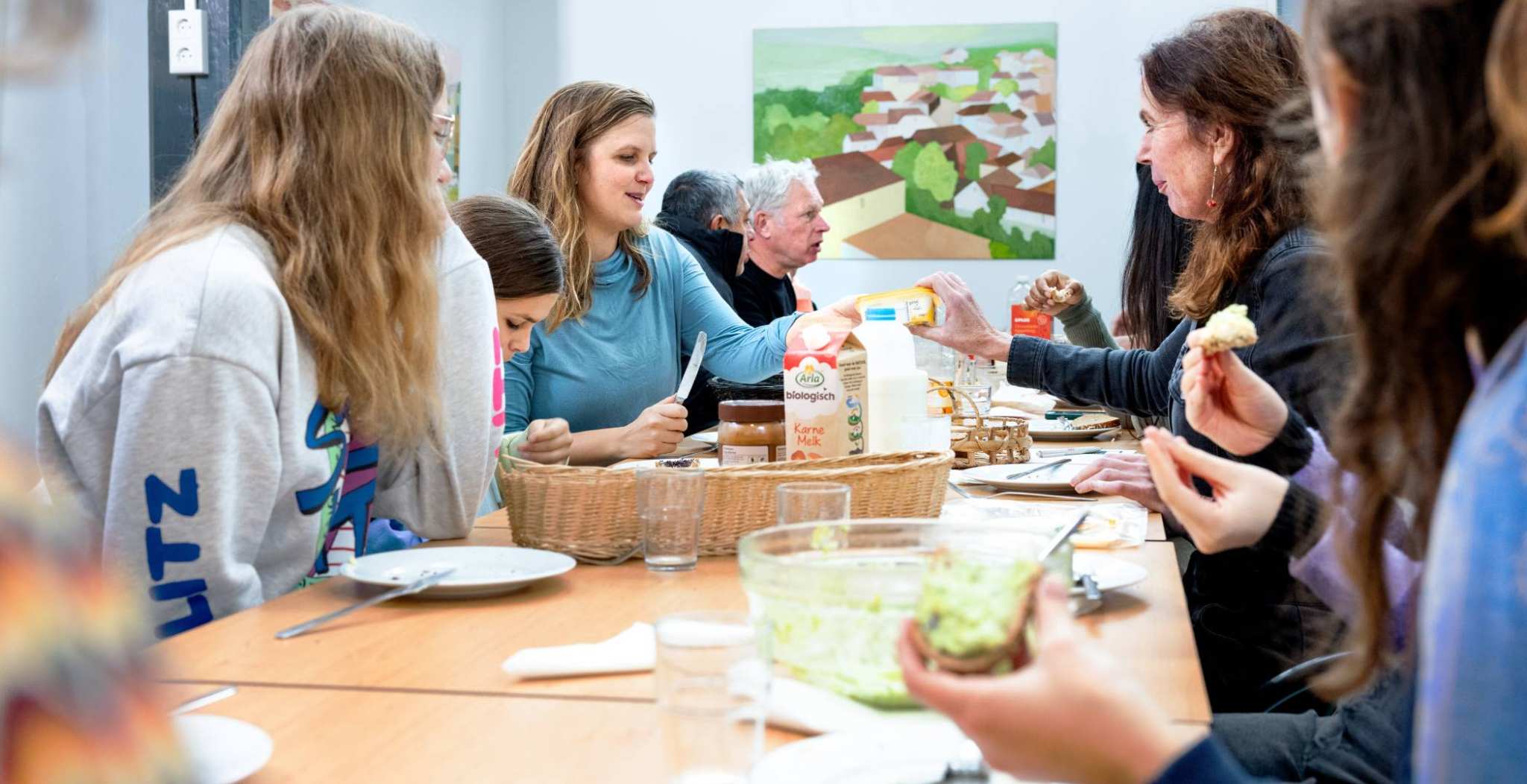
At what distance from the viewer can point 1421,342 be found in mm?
695

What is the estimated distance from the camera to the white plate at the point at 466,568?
Result: 4.25ft

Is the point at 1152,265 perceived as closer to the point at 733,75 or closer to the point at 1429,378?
the point at 1429,378

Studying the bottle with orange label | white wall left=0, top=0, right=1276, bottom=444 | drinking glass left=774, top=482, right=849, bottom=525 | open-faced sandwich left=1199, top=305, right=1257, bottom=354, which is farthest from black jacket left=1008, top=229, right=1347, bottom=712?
white wall left=0, top=0, right=1276, bottom=444

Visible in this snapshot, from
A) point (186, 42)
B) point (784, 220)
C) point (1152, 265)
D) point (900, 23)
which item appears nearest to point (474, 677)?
point (1152, 265)

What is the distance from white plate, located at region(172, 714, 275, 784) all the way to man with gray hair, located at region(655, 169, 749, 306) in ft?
10.1

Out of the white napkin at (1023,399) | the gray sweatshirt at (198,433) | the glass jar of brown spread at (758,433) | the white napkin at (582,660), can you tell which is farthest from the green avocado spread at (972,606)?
the white napkin at (1023,399)

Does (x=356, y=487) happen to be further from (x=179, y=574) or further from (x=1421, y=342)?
(x=1421, y=342)

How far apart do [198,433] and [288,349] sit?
13cm

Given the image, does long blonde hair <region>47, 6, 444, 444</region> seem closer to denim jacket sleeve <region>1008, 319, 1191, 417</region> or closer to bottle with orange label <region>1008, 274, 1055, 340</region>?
Result: denim jacket sleeve <region>1008, 319, 1191, 417</region>

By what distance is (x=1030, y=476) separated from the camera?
6.69 ft

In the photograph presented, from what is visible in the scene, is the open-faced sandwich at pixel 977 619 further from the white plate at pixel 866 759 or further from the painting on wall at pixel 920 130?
the painting on wall at pixel 920 130

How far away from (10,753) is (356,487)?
1.31 m

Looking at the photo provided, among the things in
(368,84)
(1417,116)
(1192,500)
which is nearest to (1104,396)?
(1192,500)

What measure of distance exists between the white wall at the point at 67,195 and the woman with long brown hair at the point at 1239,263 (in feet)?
7.04
